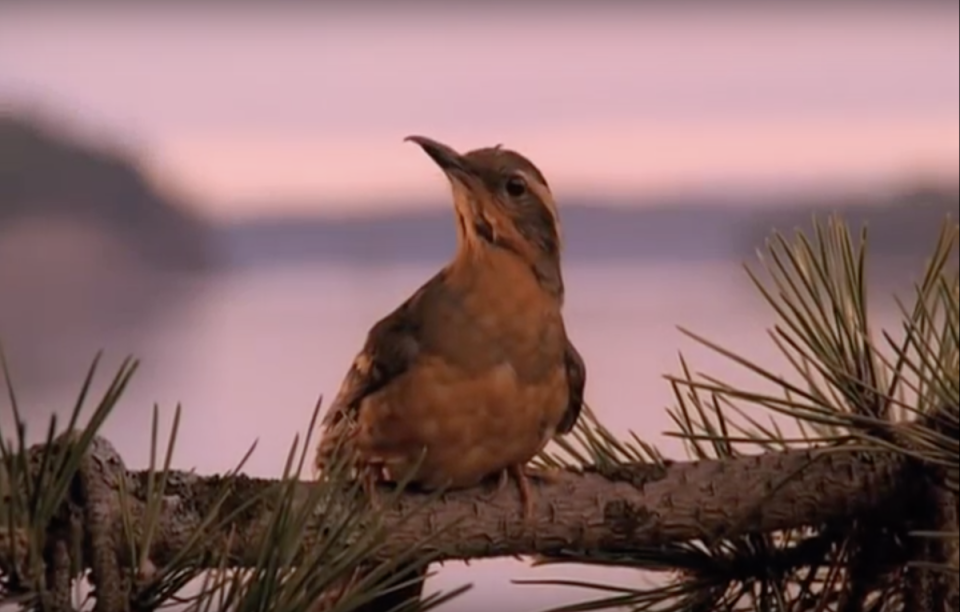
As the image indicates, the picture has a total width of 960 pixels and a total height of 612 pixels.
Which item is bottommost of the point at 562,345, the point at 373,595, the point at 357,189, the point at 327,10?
the point at 373,595

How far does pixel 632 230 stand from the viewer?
156cm

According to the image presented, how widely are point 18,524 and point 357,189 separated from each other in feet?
3.64

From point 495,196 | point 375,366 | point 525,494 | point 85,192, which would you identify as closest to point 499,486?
point 525,494

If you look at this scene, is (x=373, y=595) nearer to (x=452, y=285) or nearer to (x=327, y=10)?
(x=452, y=285)

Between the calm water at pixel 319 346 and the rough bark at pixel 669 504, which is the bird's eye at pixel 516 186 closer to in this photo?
the rough bark at pixel 669 504

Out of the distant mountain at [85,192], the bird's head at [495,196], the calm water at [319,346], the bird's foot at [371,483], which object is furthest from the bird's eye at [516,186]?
the distant mountain at [85,192]

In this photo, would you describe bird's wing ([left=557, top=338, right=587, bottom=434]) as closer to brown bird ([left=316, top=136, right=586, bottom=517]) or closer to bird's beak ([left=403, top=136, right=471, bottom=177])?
brown bird ([left=316, top=136, right=586, bottom=517])

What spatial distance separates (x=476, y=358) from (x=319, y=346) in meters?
0.78

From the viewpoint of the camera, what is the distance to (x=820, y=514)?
562mm

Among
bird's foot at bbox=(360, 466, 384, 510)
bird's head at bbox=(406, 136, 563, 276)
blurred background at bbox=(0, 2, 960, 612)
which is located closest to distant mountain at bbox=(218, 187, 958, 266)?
blurred background at bbox=(0, 2, 960, 612)

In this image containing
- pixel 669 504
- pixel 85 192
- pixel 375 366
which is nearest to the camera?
pixel 669 504

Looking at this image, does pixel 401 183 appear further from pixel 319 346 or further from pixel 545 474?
pixel 545 474

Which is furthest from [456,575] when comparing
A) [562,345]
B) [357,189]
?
[562,345]

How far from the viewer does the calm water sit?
1376mm
